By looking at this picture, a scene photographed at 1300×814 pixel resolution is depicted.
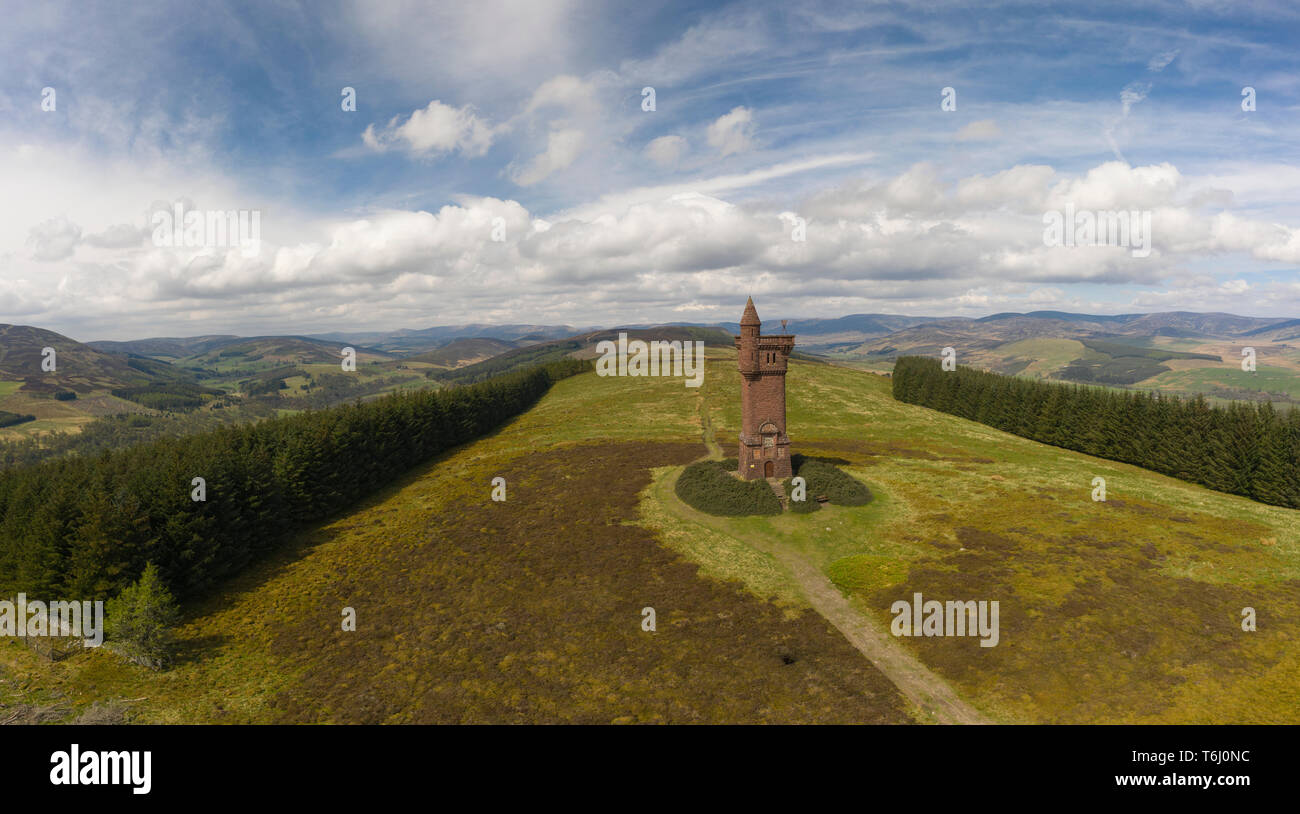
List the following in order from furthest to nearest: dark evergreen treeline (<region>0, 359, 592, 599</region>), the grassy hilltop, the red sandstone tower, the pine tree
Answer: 1. the red sandstone tower
2. dark evergreen treeline (<region>0, 359, 592, 599</region>)
3. the pine tree
4. the grassy hilltop

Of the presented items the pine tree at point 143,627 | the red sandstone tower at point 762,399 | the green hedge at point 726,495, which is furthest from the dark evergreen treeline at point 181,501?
the red sandstone tower at point 762,399

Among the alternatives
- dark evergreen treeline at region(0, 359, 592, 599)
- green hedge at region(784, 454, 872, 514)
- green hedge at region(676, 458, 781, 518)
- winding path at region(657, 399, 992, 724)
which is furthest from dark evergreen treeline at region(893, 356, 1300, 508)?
dark evergreen treeline at region(0, 359, 592, 599)

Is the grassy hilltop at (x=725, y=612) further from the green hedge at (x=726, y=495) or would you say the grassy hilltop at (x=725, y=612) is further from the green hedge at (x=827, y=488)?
the green hedge at (x=827, y=488)

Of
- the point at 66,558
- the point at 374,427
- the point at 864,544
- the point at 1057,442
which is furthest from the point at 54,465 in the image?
the point at 1057,442

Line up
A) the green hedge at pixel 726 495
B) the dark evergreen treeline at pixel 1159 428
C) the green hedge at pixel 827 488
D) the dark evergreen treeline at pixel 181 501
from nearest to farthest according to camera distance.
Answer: the dark evergreen treeline at pixel 181 501, the green hedge at pixel 726 495, the green hedge at pixel 827 488, the dark evergreen treeline at pixel 1159 428

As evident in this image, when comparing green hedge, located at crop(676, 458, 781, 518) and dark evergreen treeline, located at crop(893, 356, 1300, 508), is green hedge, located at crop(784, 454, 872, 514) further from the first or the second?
dark evergreen treeline, located at crop(893, 356, 1300, 508)

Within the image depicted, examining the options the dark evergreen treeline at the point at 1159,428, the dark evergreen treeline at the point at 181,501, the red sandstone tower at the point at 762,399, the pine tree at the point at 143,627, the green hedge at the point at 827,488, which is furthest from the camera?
the dark evergreen treeline at the point at 1159,428

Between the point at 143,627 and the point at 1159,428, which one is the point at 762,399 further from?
the point at 1159,428
